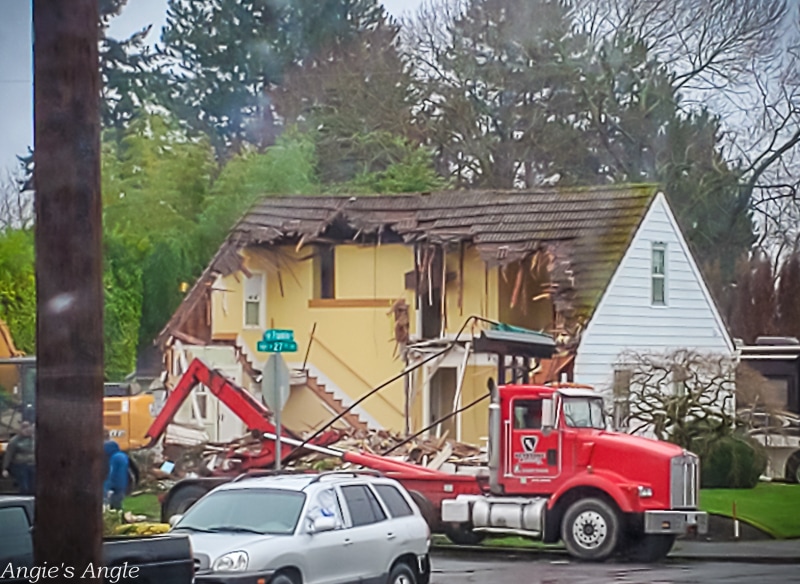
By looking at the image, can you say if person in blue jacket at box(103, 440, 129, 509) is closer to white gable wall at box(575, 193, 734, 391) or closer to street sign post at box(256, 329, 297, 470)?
street sign post at box(256, 329, 297, 470)

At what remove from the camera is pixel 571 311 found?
43.2 ft

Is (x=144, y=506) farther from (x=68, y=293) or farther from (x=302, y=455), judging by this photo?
(x=68, y=293)

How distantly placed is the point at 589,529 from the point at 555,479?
66 centimetres

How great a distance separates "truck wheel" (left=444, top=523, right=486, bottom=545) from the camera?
45.0 feet

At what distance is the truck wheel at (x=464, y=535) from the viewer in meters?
13.7

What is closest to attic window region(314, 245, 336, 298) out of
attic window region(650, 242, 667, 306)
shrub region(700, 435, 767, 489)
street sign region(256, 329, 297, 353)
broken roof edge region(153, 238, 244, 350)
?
street sign region(256, 329, 297, 353)

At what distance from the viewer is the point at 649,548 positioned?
538 inches

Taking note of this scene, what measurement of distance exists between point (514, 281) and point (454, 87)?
2.04 meters

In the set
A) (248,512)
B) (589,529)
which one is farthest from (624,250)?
(248,512)

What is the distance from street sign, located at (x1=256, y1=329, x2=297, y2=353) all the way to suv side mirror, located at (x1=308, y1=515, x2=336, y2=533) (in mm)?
2329

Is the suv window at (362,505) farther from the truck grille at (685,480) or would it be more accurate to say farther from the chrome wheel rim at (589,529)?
the truck grille at (685,480)

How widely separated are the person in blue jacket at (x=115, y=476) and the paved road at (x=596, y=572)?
2854 mm

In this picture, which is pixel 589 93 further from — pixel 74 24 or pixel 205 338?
pixel 74 24

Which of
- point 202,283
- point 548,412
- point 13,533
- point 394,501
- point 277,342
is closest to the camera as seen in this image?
point 13,533
